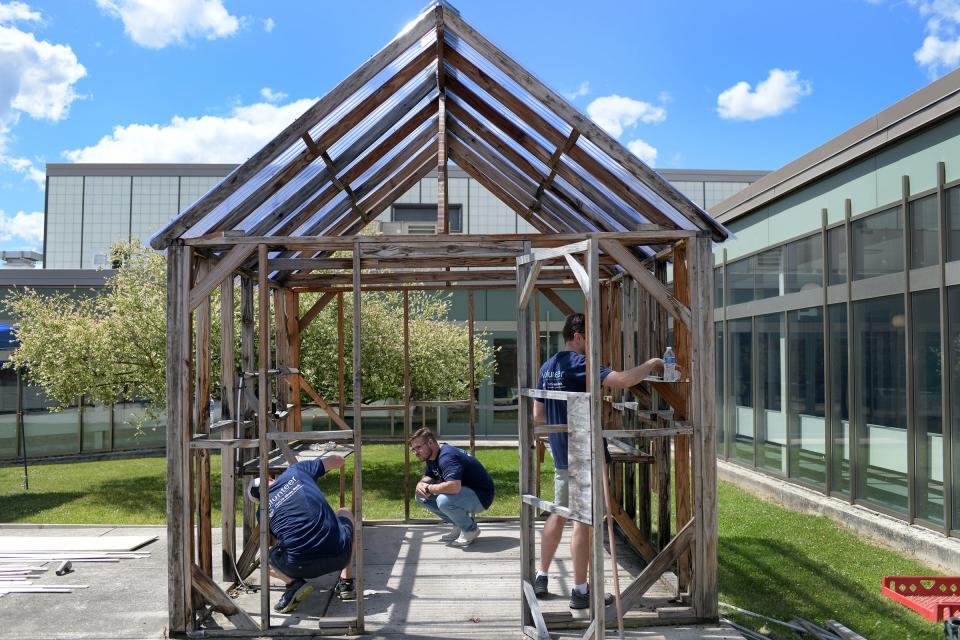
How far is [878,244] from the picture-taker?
366 inches

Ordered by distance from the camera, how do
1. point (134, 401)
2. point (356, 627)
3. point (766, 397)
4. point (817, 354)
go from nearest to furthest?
point (356, 627)
point (817, 354)
point (766, 397)
point (134, 401)

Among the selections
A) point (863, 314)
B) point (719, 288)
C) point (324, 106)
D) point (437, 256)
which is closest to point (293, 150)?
point (324, 106)

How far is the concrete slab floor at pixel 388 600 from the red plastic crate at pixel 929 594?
4.09 feet

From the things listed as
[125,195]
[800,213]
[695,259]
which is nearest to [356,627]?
[695,259]

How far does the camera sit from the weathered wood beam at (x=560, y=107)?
534cm

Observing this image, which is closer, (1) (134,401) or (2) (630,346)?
(2) (630,346)

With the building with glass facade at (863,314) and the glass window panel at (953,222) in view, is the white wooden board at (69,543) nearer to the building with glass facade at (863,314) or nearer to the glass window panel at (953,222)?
the building with glass facade at (863,314)

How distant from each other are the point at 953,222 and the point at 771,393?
523 cm

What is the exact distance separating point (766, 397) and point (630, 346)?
6.05m

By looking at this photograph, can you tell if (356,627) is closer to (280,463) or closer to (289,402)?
(280,463)

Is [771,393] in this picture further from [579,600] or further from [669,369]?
[579,600]

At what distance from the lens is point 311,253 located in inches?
329

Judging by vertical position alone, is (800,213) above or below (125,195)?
below

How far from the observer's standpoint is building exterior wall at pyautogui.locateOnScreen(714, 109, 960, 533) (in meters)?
8.07
